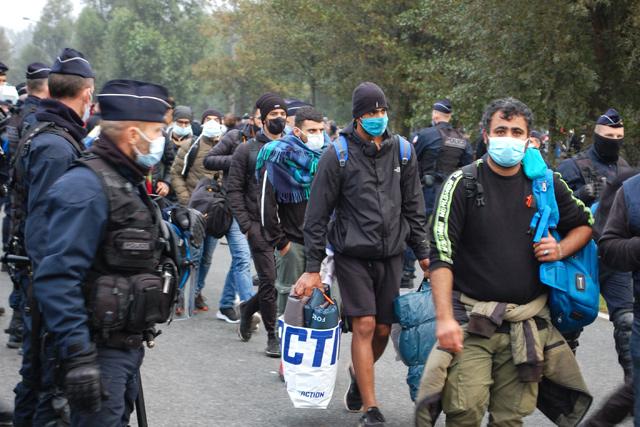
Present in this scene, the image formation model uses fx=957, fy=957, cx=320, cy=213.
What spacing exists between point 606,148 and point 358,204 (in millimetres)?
2331

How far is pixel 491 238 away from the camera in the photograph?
428 cm

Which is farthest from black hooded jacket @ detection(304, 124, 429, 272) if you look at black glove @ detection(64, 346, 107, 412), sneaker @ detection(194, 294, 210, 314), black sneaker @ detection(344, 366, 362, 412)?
sneaker @ detection(194, 294, 210, 314)

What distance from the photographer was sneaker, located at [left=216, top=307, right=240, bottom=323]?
8648 millimetres

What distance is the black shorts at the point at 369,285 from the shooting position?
5520 mm

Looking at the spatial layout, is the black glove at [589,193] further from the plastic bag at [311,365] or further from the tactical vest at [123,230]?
the tactical vest at [123,230]

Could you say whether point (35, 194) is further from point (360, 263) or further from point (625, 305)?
point (625, 305)

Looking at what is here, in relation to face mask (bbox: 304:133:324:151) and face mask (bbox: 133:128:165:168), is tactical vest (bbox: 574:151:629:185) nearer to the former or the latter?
face mask (bbox: 304:133:324:151)

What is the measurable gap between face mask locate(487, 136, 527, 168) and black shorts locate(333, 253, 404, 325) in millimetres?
1460

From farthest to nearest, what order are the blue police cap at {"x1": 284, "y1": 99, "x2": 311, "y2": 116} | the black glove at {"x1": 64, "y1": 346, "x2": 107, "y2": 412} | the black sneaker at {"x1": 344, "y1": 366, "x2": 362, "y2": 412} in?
the blue police cap at {"x1": 284, "y1": 99, "x2": 311, "y2": 116}
the black sneaker at {"x1": 344, "y1": 366, "x2": 362, "y2": 412}
the black glove at {"x1": 64, "y1": 346, "x2": 107, "y2": 412}

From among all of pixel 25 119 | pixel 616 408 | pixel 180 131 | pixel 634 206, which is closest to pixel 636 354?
pixel 634 206

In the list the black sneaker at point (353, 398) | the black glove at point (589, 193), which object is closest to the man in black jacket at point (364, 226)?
the black sneaker at point (353, 398)

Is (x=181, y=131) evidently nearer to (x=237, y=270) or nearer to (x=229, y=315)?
(x=229, y=315)

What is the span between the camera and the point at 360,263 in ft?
18.2

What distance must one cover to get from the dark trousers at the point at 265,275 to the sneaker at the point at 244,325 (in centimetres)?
37
